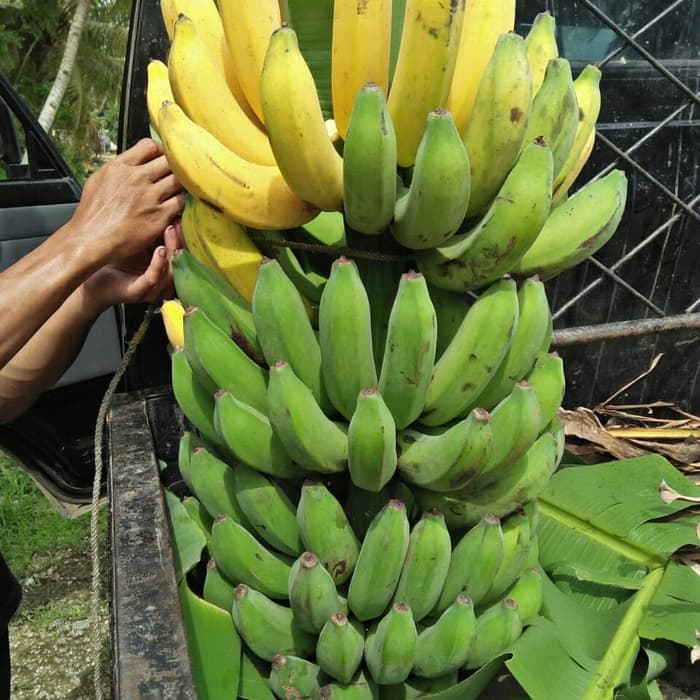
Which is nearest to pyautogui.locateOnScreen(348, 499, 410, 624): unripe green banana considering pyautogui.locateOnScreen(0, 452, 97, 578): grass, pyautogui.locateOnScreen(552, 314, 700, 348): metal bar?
pyautogui.locateOnScreen(552, 314, 700, 348): metal bar

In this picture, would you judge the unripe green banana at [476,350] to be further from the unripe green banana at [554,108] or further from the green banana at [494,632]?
the green banana at [494,632]

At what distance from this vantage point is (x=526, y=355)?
0.80 m

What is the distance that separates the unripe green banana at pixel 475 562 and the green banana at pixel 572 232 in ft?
0.98

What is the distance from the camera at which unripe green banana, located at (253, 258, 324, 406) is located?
0.73m

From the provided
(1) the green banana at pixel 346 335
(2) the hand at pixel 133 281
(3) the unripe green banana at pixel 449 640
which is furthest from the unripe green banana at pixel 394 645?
(2) the hand at pixel 133 281

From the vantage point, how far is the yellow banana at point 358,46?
2.10ft

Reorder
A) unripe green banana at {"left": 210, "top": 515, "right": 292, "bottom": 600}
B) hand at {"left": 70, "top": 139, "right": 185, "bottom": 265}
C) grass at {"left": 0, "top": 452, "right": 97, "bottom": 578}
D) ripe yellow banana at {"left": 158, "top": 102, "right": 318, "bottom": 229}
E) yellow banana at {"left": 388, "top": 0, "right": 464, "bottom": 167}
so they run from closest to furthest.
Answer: yellow banana at {"left": 388, "top": 0, "right": 464, "bottom": 167} → ripe yellow banana at {"left": 158, "top": 102, "right": 318, "bottom": 229} → unripe green banana at {"left": 210, "top": 515, "right": 292, "bottom": 600} → hand at {"left": 70, "top": 139, "right": 185, "bottom": 265} → grass at {"left": 0, "top": 452, "right": 97, "bottom": 578}

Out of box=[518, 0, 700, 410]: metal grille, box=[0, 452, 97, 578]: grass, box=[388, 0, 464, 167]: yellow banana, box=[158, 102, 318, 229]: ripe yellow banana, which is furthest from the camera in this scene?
box=[0, 452, 97, 578]: grass

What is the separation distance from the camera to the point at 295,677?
2.69 feet

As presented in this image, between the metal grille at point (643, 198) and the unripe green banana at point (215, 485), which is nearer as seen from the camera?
the unripe green banana at point (215, 485)

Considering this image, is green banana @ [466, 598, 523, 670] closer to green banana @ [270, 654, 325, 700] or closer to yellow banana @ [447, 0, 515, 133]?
green banana @ [270, 654, 325, 700]

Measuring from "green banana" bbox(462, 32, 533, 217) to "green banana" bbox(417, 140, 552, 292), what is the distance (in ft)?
0.06

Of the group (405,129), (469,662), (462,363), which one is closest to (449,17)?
(405,129)

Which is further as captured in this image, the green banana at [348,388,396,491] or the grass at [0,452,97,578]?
the grass at [0,452,97,578]
